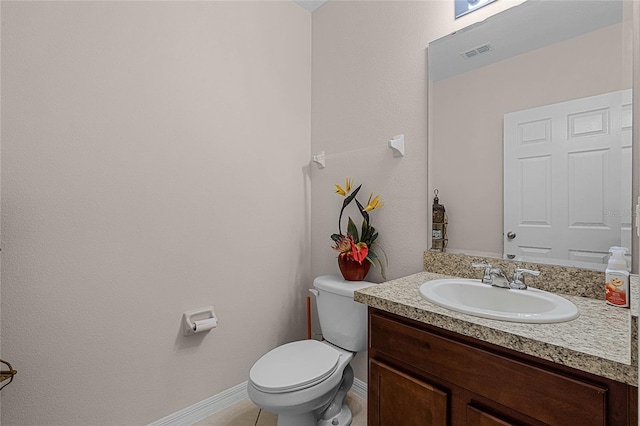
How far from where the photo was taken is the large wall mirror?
1.10m

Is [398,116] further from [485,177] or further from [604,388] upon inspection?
[604,388]

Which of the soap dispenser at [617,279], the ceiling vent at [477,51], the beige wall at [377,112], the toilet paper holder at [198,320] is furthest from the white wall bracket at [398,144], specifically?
the toilet paper holder at [198,320]

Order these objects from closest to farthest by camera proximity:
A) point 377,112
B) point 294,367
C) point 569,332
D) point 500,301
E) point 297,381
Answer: point 569,332, point 500,301, point 297,381, point 294,367, point 377,112

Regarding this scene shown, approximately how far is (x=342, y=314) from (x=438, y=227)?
66 cm

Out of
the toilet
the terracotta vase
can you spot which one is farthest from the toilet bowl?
the terracotta vase

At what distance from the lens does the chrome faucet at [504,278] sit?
3.95ft

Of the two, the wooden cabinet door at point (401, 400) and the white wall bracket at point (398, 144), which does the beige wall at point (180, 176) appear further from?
the wooden cabinet door at point (401, 400)

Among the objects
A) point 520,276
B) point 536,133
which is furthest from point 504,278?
point 536,133

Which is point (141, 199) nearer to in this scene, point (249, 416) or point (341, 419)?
point (249, 416)

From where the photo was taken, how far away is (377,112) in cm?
181

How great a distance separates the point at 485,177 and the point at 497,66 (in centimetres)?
48

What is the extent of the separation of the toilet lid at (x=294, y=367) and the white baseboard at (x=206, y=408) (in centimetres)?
49

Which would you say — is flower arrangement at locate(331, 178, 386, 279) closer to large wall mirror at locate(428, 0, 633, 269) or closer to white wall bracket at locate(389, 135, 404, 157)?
white wall bracket at locate(389, 135, 404, 157)

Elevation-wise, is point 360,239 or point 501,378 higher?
point 360,239
